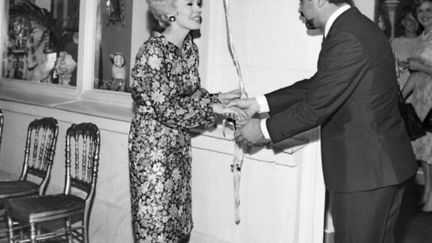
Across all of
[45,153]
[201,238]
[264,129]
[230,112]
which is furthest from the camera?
[45,153]

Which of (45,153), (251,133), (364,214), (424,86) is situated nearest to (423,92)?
(424,86)

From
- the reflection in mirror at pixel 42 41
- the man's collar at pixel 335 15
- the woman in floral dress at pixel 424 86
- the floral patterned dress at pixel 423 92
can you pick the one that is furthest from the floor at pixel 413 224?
the reflection in mirror at pixel 42 41

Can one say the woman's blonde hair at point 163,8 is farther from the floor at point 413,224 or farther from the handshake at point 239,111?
the floor at point 413,224

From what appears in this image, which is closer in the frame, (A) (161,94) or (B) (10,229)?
(A) (161,94)

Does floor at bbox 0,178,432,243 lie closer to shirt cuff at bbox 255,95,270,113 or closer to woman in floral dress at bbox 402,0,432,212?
woman in floral dress at bbox 402,0,432,212

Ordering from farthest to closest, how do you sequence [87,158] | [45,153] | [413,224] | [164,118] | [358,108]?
[413,224], [45,153], [87,158], [164,118], [358,108]

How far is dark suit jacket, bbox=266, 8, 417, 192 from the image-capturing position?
2.41 m

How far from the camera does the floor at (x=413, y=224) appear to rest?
15.0 feet

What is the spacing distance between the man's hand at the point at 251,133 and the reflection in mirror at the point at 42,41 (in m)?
2.40

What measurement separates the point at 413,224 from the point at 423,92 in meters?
1.13

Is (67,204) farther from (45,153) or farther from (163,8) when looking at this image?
(163,8)

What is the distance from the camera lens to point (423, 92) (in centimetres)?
522

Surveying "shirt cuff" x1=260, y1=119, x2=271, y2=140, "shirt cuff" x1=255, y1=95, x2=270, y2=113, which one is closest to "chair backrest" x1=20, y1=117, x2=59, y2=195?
"shirt cuff" x1=255, y1=95, x2=270, y2=113

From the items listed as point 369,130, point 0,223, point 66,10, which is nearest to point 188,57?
point 369,130
